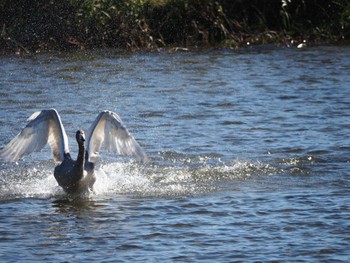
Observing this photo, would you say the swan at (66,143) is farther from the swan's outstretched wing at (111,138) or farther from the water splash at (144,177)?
the water splash at (144,177)

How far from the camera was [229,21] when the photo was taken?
2306 cm

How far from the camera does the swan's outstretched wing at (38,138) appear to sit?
37.5 ft

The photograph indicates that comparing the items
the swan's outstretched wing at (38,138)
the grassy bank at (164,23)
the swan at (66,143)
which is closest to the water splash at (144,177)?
the swan at (66,143)

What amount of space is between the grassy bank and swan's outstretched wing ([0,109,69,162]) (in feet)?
35.6

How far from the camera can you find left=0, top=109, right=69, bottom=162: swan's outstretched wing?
37.5 ft

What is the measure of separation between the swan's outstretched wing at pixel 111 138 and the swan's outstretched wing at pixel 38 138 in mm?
329

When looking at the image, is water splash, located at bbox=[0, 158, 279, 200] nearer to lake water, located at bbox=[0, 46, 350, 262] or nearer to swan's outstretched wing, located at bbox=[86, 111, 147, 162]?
lake water, located at bbox=[0, 46, 350, 262]

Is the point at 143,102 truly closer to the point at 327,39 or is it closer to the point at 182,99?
the point at 182,99

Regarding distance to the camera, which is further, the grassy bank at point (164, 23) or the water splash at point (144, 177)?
A: the grassy bank at point (164, 23)

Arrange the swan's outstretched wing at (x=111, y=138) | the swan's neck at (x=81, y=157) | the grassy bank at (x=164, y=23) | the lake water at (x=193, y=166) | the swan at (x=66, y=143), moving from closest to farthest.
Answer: the lake water at (x=193, y=166) → the swan's neck at (x=81, y=157) → the swan at (x=66, y=143) → the swan's outstretched wing at (x=111, y=138) → the grassy bank at (x=164, y=23)

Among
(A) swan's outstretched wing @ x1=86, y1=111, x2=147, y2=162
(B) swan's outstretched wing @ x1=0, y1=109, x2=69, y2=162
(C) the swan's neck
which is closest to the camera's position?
A: (C) the swan's neck

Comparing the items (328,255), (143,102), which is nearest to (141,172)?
(328,255)

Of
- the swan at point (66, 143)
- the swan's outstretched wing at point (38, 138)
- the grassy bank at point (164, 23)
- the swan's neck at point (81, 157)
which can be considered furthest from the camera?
the grassy bank at point (164, 23)

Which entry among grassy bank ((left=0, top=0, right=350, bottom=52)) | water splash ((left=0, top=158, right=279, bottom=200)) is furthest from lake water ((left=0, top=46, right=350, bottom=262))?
grassy bank ((left=0, top=0, right=350, bottom=52))
